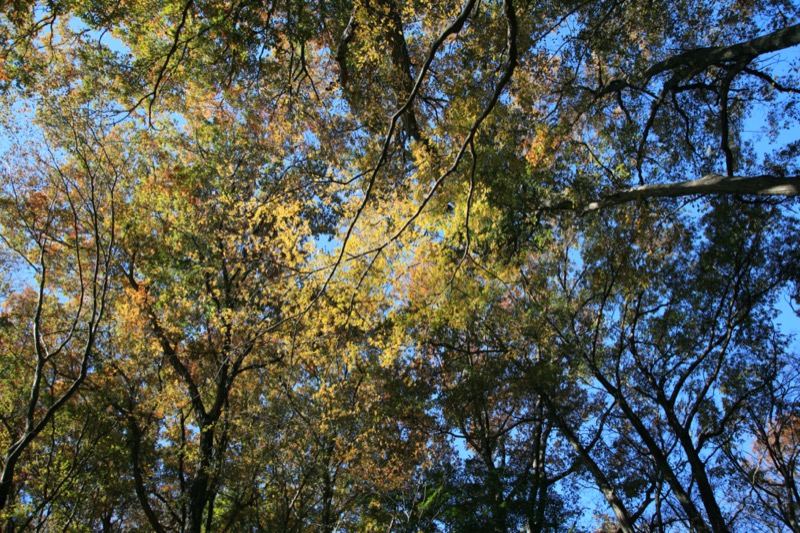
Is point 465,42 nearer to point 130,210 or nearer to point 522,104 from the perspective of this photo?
point 522,104

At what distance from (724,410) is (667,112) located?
21.6 feet

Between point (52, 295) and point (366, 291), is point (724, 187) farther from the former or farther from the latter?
point (52, 295)

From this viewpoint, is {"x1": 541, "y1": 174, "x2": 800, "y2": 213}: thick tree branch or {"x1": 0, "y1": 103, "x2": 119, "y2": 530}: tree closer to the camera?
{"x1": 541, "y1": 174, "x2": 800, "y2": 213}: thick tree branch

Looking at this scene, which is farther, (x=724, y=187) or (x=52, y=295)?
(x=52, y=295)

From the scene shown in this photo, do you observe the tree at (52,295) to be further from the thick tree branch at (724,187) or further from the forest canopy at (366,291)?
the thick tree branch at (724,187)

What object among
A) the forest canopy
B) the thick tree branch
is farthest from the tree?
the thick tree branch

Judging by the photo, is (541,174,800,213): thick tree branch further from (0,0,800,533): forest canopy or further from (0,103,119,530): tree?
(0,103,119,530): tree

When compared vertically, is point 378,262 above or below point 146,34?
below

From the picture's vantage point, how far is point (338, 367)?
935 centimetres

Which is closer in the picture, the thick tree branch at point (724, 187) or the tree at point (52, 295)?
the thick tree branch at point (724, 187)

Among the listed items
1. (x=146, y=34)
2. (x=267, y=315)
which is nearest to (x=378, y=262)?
(x=267, y=315)

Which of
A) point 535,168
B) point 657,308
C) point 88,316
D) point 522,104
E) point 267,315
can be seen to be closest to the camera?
point 535,168

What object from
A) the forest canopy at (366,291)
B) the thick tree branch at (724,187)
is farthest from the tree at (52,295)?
the thick tree branch at (724,187)

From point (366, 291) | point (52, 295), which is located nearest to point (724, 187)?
point (366, 291)
